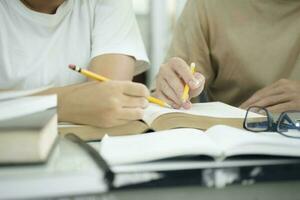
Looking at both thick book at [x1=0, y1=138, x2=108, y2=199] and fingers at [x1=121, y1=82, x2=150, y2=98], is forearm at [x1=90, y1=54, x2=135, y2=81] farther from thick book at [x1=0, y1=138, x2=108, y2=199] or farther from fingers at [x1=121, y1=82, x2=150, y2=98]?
thick book at [x1=0, y1=138, x2=108, y2=199]

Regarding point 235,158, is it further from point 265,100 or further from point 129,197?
point 265,100

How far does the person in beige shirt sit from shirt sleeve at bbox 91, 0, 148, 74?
0.11 m

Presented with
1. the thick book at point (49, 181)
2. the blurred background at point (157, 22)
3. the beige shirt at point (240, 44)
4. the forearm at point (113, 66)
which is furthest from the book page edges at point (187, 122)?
the blurred background at point (157, 22)

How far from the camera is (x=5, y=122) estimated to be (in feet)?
1.65

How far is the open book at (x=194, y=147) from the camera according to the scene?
0.49 m

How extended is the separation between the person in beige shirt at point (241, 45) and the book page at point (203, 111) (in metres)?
0.27

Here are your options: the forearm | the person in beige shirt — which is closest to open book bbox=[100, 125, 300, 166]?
the forearm

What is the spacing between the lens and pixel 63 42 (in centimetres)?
116

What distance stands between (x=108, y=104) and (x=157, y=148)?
0.85 ft

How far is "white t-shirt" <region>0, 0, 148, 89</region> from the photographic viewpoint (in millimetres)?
1113

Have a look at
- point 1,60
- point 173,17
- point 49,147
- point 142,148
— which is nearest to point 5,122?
point 49,147

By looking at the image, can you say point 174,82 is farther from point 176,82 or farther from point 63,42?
point 63,42

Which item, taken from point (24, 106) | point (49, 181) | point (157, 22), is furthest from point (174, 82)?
point (157, 22)

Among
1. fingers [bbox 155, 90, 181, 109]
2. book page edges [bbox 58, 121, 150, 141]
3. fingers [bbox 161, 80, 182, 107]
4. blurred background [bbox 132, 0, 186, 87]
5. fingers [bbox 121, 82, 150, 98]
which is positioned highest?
fingers [bbox 121, 82, 150, 98]
